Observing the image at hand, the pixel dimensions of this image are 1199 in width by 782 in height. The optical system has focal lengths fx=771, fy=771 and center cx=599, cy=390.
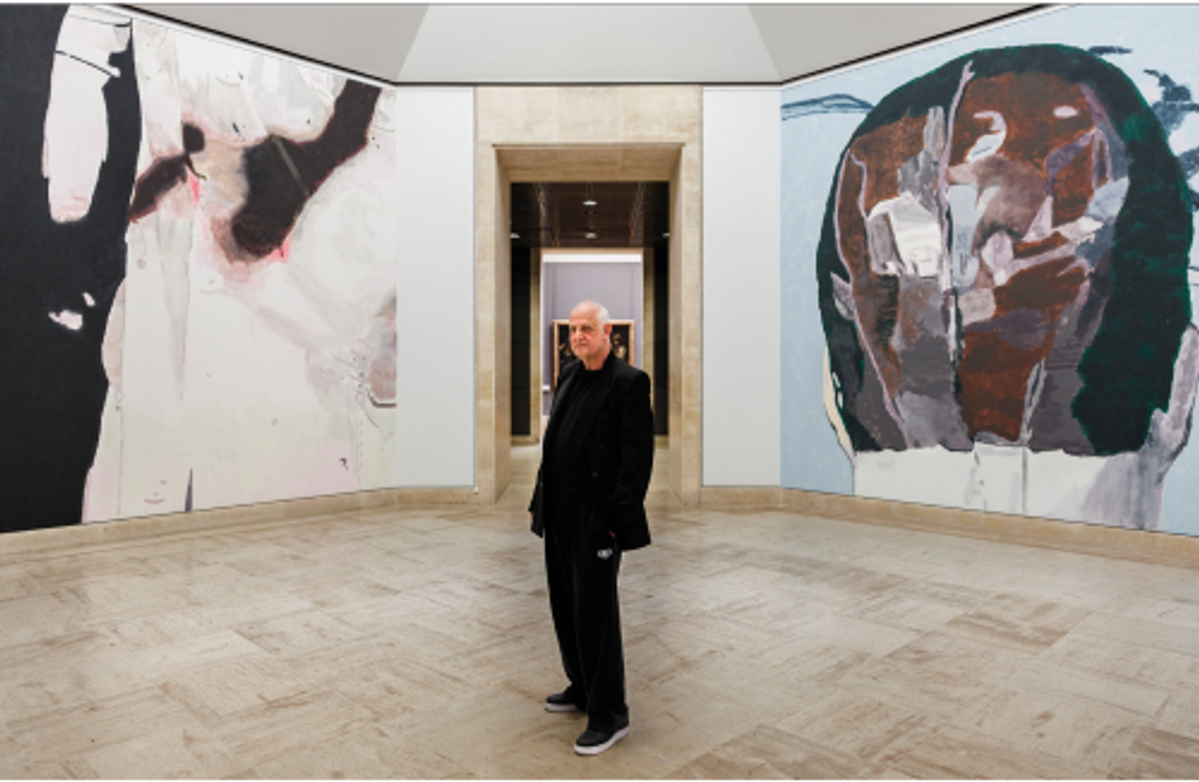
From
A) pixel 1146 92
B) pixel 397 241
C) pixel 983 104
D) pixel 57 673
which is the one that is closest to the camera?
pixel 57 673

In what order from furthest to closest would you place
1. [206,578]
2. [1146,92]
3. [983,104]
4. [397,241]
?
[397,241]
[983,104]
[1146,92]
[206,578]

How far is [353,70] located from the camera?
970 cm

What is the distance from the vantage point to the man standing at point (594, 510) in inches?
136

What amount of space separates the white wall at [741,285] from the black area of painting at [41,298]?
6.78 m

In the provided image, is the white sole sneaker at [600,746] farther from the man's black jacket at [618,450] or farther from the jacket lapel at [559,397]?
the jacket lapel at [559,397]

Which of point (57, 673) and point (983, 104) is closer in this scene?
point (57, 673)

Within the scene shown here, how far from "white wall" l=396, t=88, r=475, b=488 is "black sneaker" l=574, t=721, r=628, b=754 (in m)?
6.90

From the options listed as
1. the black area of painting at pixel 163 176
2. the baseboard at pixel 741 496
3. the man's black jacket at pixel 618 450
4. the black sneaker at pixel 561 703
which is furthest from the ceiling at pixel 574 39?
the black sneaker at pixel 561 703

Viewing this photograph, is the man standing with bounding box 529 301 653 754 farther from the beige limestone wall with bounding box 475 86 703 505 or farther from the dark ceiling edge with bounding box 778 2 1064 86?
the dark ceiling edge with bounding box 778 2 1064 86

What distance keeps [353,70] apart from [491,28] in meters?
1.84

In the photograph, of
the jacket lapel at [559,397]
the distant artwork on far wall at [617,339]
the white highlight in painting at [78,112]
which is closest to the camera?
the jacket lapel at [559,397]

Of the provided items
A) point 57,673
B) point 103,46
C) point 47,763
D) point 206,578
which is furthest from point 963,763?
point 103,46

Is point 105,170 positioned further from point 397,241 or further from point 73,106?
point 397,241

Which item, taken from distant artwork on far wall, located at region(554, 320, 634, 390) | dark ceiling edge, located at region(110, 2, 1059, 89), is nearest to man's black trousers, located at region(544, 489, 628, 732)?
dark ceiling edge, located at region(110, 2, 1059, 89)
